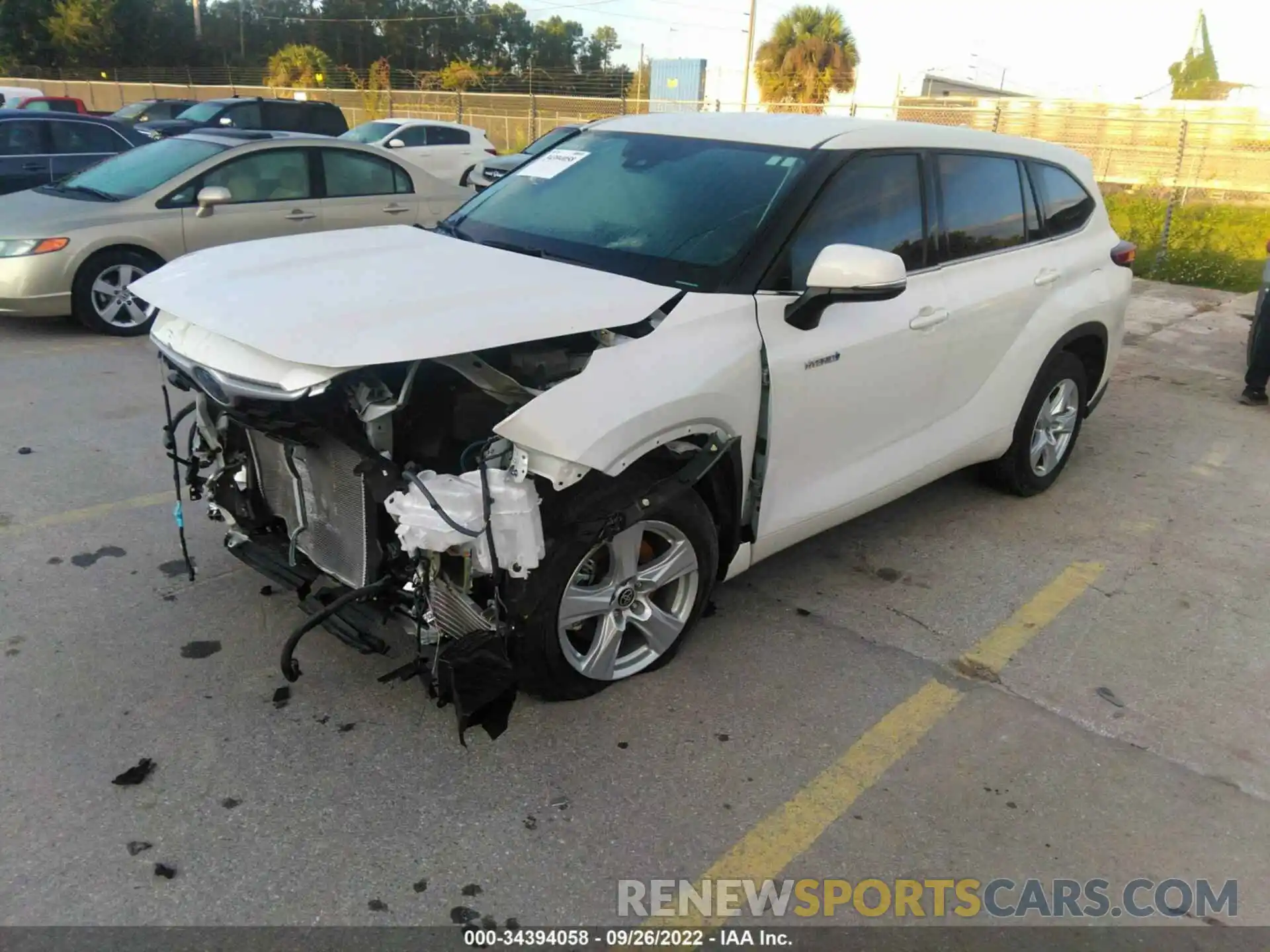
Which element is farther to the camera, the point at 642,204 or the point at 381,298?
the point at 642,204

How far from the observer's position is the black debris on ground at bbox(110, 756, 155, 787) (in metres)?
2.79

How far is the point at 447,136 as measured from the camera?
17.5 metres

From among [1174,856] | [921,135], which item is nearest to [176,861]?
[1174,856]

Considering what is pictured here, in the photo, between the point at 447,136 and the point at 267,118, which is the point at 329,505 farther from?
the point at 447,136

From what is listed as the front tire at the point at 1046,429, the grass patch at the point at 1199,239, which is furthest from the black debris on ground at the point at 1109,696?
the grass patch at the point at 1199,239

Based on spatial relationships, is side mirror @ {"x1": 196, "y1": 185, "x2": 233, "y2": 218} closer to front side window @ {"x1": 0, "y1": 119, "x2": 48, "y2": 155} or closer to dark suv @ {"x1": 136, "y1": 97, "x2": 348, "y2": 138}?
front side window @ {"x1": 0, "y1": 119, "x2": 48, "y2": 155}

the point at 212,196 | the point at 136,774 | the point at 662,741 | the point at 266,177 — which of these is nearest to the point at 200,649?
the point at 136,774

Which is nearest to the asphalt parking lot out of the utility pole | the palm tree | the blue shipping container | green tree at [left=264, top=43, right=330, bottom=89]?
the utility pole

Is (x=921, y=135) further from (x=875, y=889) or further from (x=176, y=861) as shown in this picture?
(x=176, y=861)

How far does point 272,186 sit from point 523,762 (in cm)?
688

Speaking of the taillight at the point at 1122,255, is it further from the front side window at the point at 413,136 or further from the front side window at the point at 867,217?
the front side window at the point at 413,136

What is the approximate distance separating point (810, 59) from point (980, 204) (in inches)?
1605

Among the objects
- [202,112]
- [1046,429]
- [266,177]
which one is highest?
[202,112]

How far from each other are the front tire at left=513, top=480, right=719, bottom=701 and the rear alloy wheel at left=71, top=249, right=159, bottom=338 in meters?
5.89
